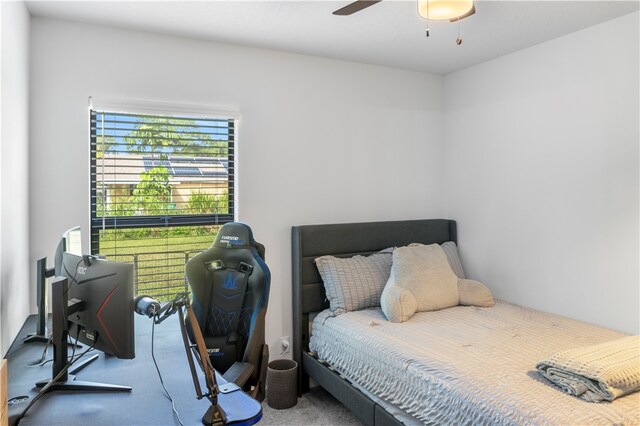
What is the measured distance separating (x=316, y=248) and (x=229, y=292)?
99 cm

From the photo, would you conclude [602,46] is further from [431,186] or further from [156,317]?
[156,317]

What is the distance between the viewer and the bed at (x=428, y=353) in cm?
191

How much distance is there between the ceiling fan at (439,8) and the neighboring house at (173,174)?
161cm

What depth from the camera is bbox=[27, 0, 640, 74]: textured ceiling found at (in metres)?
2.60

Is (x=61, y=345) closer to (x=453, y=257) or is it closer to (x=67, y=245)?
(x=67, y=245)

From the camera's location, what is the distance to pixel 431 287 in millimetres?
3299

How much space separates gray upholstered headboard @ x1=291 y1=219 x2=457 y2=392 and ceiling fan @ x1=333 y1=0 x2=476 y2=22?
175 centimetres

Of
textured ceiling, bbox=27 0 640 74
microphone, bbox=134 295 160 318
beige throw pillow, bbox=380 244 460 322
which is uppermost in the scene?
textured ceiling, bbox=27 0 640 74

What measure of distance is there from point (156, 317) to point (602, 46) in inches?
122

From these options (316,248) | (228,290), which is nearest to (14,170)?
(228,290)

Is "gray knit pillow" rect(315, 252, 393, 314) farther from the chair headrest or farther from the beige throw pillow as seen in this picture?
the chair headrest

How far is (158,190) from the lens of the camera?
317 cm

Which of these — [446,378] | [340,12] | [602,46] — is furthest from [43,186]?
[602,46]

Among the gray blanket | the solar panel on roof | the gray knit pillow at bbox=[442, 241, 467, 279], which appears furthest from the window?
the gray blanket
